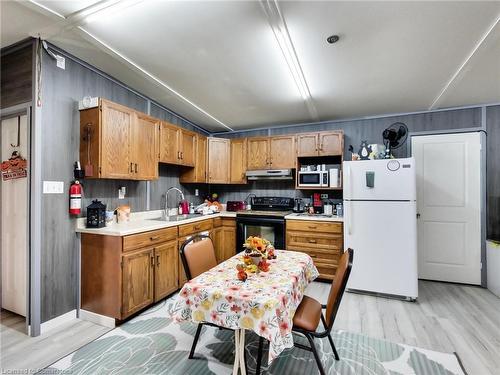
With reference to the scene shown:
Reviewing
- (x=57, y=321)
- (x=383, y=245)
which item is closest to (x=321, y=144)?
(x=383, y=245)

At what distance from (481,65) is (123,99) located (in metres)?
3.79

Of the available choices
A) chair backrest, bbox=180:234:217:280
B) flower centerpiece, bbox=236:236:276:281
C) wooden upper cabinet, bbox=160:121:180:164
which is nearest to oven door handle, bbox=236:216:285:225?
wooden upper cabinet, bbox=160:121:180:164

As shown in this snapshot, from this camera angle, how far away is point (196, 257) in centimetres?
189

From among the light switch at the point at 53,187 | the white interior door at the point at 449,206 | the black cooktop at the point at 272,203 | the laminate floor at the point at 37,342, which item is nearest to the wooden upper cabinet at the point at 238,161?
the black cooktop at the point at 272,203

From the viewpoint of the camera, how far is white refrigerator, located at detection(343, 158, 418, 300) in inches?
110

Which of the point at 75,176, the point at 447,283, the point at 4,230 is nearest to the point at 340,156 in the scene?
the point at 447,283

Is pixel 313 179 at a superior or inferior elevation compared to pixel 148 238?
superior

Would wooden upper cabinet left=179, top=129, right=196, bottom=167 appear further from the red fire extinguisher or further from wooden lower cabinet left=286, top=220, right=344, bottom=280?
wooden lower cabinet left=286, top=220, right=344, bottom=280

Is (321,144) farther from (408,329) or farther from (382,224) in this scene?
(408,329)

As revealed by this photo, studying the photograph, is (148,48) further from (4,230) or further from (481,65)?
(481,65)

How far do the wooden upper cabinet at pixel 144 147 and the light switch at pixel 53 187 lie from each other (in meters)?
0.66

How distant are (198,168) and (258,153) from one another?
1.06 meters

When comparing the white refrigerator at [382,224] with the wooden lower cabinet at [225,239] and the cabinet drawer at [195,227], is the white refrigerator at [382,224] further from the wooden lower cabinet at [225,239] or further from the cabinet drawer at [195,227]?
the cabinet drawer at [195,227]

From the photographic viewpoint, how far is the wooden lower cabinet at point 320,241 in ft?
10.7
